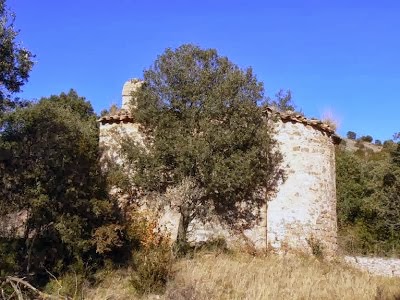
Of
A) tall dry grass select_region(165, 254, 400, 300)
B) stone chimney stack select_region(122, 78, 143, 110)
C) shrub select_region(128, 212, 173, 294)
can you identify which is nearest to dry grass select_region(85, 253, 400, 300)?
tall dry grass select_region(165, 254, 400, 300)

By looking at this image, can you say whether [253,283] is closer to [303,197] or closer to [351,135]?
[303,197]

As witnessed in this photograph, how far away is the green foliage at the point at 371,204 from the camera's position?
25.0m

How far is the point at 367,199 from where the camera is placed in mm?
27000

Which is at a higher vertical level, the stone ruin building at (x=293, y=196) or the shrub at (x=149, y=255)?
the stone ruin building at (x=293, y=196)

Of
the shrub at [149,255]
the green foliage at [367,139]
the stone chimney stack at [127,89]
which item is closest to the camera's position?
the shrub at [149,255]

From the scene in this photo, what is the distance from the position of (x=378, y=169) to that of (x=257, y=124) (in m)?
15.7

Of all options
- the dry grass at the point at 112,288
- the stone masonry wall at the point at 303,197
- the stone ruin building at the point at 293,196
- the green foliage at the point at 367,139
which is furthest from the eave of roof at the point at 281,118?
the green foliage at the point at 367,139

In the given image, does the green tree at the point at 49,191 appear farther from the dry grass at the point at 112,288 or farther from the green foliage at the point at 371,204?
the green foliage at the point at 371,204

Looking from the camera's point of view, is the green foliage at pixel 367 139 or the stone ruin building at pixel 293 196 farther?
the green foliage at pixel 367 139

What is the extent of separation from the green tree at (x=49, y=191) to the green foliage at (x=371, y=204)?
14.9 m

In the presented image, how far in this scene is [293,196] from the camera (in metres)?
15.5

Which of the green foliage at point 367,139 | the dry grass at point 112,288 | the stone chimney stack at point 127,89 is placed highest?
the green foliage at point 367,139

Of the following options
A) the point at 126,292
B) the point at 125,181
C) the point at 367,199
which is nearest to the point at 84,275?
the point at 126,292

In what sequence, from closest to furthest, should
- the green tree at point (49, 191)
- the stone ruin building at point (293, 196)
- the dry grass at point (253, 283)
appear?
the dry grass at point (253, 283)
the green tree at point (49, 191)
the stone ruin building at point (293, 196)
